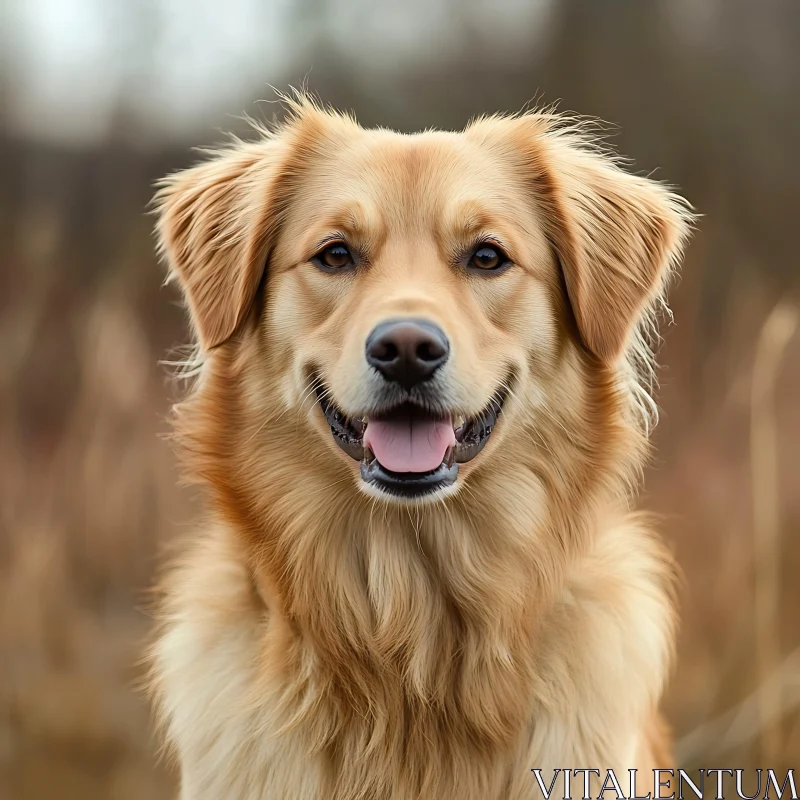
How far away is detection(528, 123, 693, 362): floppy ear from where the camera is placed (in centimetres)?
275

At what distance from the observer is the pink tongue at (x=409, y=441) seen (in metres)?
2.40

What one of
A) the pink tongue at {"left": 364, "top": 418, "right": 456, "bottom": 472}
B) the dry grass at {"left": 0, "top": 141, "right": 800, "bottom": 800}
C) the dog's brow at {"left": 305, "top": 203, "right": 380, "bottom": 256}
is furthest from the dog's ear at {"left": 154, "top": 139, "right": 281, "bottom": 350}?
the dry grass at {"left": 0, "top": 141, "right": 800, "bottom": 800}

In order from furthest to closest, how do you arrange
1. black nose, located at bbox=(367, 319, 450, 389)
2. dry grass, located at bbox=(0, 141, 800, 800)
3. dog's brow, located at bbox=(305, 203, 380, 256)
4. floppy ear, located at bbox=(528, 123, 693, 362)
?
dry grass, located at bbox=(0, 141, 800, 800), floppy ear, located at bbox=(528, 123, 693, 362), dog's brow, located at bbox=(305, 203, 380, 256), black nose, located at bbox=(367, 319, 450, 389)

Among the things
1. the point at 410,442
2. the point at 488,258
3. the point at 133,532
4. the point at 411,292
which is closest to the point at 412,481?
the point at 410,442

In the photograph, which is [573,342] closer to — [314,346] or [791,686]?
[314,346]

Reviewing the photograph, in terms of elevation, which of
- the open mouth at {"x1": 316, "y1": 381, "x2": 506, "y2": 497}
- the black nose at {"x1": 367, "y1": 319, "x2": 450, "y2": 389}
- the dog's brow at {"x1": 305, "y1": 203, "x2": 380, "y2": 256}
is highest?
the dog's brow at {"x1": 305, "y1": 203, "x2": 380, "y2": 256}

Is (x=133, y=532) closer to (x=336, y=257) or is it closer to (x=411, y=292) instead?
(x=336, y=257)

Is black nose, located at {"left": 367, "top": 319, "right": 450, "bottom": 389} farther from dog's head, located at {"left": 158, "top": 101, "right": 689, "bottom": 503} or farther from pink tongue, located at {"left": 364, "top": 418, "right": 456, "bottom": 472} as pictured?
pink tongue, located at {"left": 364, "top": 418, "right": 456, "bottom": 472}

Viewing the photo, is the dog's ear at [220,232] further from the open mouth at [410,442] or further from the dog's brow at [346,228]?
the open mouth at [410,442]

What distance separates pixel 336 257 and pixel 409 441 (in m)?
0.60

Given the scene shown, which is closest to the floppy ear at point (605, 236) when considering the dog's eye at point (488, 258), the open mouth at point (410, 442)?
the dog's eye at point (488, 258)

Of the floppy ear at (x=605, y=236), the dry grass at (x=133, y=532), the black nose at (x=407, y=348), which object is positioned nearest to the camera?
the black nose at (x=407, y=348)

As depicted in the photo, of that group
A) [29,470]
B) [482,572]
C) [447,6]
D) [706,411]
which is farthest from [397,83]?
[482,572]

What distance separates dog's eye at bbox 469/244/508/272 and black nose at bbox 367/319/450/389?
42 centimetres
